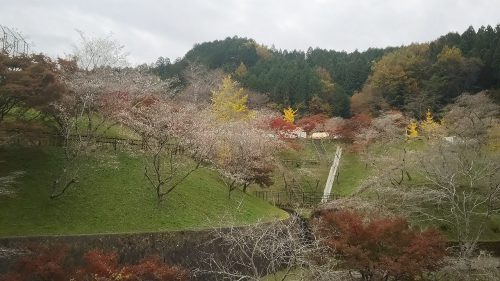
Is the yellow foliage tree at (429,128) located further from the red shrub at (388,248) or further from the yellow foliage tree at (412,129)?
the red shrub at (388,248)

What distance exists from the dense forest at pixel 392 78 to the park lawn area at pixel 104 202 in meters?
35.7

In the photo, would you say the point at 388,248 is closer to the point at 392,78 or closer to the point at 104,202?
the point at 104,202

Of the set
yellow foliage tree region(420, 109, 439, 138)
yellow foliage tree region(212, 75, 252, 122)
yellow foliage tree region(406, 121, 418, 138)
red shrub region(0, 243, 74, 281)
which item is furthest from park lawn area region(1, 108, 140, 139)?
yellow foliage tree region(406, 121, 418, 138)

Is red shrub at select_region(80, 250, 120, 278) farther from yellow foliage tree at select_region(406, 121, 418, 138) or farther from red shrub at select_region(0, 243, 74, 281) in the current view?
yellow foliage tree at select_region(406, 121, 418, 138)

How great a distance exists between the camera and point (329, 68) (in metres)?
75.6

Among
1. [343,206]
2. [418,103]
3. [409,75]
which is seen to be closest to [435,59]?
[409,75]

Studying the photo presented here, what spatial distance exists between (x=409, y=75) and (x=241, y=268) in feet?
155

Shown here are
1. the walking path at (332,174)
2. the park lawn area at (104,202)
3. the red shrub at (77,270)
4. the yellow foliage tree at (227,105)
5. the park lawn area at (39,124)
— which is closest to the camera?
the red shrub at (77,270)

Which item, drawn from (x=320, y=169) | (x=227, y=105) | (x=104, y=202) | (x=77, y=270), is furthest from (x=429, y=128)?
(x=77, y=270)

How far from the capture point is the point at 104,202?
830 inches

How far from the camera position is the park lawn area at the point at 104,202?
1881 centimetres

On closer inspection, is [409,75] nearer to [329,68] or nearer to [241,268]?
[329,68]

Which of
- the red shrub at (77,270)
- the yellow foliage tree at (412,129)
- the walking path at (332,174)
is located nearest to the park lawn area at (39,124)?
the red shrub at (77,270)

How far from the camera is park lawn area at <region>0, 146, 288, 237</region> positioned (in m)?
18.8
